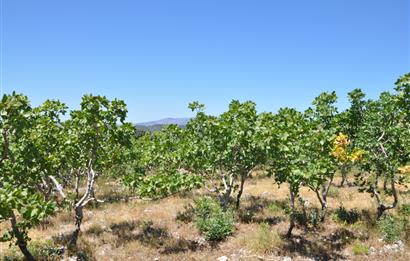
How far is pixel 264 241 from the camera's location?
13438 millimetres

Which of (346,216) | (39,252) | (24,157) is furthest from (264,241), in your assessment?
(24,157)

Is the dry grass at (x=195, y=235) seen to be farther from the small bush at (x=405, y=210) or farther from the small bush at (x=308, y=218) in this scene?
the small bush at (x=405, y=210)

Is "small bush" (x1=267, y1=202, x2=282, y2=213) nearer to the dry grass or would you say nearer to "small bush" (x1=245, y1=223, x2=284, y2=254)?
the dry grass

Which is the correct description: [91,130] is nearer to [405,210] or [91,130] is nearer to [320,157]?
[320,157]

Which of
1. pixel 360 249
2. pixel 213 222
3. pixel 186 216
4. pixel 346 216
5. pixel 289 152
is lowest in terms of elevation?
pixel 360 249

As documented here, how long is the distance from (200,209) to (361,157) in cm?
696

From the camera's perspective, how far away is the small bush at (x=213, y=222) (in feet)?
46.4

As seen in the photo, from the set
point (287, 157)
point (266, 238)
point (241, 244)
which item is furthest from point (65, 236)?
point (287, 157)

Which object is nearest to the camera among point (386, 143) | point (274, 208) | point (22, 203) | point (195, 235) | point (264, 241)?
point (22, 203)

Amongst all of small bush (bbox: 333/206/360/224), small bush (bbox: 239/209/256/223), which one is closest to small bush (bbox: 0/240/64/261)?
small bush (bbox: 239/209/256/223)

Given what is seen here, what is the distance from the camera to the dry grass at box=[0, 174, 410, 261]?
43.2ft

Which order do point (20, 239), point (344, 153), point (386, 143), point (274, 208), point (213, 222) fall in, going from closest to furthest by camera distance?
1. point (20, 239)
2. point (344, 153)
3. point (213, 222)
4. point (386, 143)
5. point (274, 208)

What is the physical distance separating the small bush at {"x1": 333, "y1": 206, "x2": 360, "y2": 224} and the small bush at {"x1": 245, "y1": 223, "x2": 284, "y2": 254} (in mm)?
3636

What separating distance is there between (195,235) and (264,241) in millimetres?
2973
